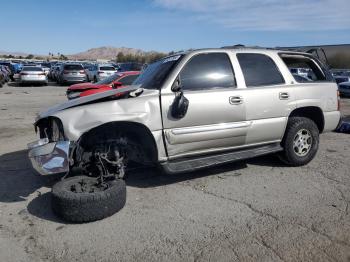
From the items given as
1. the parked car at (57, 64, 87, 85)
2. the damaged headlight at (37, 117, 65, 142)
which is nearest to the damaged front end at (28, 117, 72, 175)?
the damaged headlight at (37, 117, 65, 142)

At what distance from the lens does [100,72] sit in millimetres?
26641

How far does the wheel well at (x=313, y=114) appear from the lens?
19.7ft

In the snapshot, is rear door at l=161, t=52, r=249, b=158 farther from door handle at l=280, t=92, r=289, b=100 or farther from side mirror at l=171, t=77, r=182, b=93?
door handle at l=280, t=92, r=289, b=100

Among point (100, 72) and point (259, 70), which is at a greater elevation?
point (259, 70)

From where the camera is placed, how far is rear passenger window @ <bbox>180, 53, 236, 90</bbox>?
4.99m

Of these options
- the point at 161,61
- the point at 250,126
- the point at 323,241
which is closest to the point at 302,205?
the point at 323,241

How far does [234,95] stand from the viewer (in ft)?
16.9

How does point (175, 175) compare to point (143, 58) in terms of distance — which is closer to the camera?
point (175, 175)

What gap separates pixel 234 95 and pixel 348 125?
4878 millimetres

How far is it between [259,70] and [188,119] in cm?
152

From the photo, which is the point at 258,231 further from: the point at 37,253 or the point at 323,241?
the point at 37,253

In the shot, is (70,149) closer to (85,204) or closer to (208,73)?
(85,204)

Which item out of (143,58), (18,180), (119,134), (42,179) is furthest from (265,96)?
(143,58)

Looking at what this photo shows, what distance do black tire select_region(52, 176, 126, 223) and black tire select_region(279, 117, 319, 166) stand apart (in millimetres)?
2842
